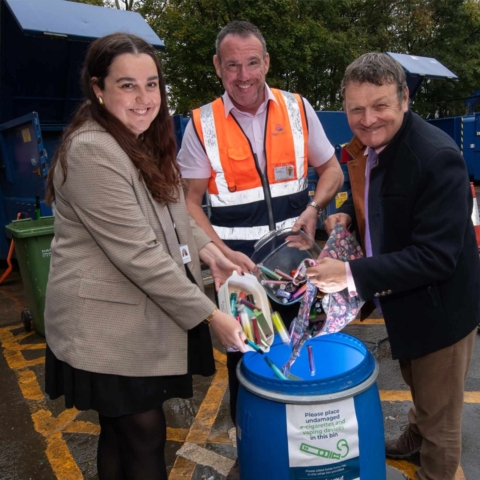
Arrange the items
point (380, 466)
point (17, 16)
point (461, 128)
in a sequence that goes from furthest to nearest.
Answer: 1. point (461, 128)
2. point (17, 16)
3. point (380, 466)

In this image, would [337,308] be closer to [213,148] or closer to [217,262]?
[217,262]

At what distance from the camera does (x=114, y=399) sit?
5.27 feet

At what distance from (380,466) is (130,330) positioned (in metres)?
1.00

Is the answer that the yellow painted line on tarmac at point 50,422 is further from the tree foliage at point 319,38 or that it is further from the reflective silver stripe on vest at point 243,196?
the tree foliage at point 319,38

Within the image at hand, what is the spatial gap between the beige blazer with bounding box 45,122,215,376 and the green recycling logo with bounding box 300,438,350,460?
488mm

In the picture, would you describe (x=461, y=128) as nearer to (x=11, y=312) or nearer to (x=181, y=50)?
(x=181, y=50)

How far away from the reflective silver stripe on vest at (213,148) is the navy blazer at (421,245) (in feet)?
2.44

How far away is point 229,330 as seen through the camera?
1.58 meters

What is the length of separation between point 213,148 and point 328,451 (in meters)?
1.40

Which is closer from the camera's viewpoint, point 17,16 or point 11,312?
point 17,16

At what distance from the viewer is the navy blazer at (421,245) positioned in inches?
63.2

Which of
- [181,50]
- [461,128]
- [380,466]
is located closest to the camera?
[380,466]

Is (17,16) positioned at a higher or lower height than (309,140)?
higher

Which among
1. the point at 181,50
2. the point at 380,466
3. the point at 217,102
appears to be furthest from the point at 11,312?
the point at 181,50
